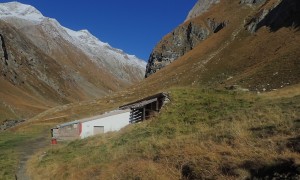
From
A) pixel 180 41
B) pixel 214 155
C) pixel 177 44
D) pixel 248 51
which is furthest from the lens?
pixel 177 44

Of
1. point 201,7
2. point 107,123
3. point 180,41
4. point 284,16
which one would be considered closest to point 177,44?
point 180,41

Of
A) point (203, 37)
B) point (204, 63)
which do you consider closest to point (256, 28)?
point (204, 63)

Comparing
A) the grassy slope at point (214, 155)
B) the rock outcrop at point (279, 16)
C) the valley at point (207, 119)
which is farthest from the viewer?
the rock outcrop at point (279, 16)

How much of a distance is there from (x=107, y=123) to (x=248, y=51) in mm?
38619

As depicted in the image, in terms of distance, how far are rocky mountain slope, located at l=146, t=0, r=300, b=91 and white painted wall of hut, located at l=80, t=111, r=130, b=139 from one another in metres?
17.8

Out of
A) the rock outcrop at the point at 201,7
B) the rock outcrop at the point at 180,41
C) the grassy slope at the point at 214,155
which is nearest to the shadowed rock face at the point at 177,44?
the rock outcrop at the point at 180,41

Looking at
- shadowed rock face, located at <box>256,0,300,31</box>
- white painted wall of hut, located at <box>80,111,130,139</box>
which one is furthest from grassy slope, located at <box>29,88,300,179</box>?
shadowed rock face, located at <box>256,0,300,31</box>

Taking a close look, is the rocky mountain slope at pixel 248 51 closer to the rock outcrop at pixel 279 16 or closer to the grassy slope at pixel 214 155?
the rock outcrop at pixel 279 16

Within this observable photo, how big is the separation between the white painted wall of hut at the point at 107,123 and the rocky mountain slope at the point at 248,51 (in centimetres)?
1782

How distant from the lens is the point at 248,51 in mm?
76562

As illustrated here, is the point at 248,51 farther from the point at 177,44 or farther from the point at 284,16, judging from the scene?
the point at 177,44

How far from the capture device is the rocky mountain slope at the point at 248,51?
2227 inches

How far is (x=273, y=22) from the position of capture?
78562 mm

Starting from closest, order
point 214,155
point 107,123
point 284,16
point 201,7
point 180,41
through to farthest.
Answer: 1. point 214,155
2. point 107,123
3. point 284,16
4. point 180,41
5. point 201,7
